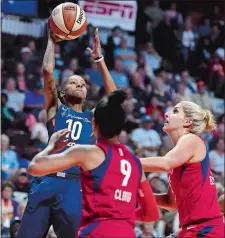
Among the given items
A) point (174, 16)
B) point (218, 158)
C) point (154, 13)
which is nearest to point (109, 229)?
point (218, 158)

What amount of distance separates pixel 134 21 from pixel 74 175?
10.4 m

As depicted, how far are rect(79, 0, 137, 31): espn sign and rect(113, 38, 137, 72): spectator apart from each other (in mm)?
484

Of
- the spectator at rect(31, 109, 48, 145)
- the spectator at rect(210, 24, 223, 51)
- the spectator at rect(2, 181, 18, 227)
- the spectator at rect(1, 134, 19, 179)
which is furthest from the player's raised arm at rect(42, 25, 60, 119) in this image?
the spectator at rect(210, 24, 223, 51)

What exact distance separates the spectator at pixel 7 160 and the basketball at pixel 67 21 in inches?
193

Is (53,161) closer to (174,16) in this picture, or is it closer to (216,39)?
(174,16)

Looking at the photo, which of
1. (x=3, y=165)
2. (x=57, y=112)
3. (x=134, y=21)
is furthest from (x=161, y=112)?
(x=57, y=112)

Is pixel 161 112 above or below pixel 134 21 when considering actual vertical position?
below

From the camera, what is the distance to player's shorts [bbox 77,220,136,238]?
15.8 ft

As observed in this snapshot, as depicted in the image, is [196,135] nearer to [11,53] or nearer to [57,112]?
[57,112]

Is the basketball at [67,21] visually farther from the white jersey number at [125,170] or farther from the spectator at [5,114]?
the spectator at [5,114]

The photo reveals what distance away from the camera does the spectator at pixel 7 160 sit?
11794 millimetres

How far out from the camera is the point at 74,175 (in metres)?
6.64

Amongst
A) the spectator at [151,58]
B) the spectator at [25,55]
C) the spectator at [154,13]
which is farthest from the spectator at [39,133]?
the spectator at [154,13]

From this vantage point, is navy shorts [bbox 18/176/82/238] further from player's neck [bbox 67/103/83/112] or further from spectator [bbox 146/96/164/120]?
spectator [bbox 146/96/164/120]
